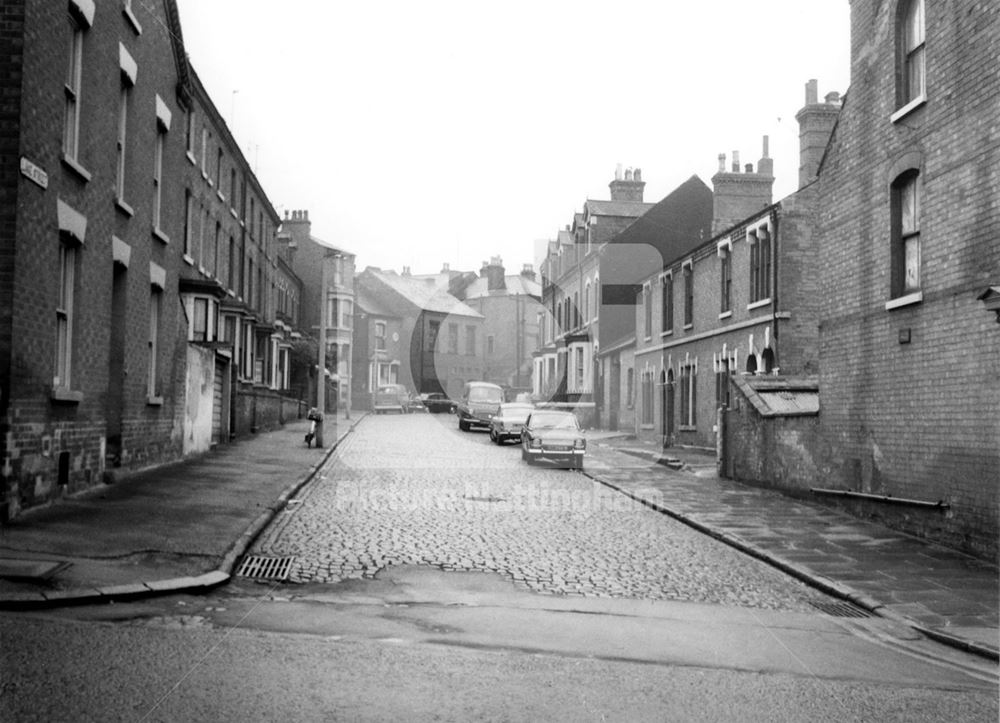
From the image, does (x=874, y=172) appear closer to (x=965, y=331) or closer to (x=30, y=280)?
(x=965, y=331)

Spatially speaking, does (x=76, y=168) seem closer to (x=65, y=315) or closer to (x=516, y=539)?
(x=65, y=315)

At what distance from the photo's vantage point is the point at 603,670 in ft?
21.0

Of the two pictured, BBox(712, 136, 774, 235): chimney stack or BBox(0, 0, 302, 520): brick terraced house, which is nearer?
BBox(0, 0, 302, 520): brick terraced house

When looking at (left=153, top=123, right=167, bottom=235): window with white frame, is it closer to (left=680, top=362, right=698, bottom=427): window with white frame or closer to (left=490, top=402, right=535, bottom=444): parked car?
(left=490, top=402, right=535, bottom=444): parked car

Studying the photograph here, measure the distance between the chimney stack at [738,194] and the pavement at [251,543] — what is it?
16656mm

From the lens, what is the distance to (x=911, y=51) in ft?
46.3

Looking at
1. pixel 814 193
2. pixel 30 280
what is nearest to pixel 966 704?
pixel 30 280

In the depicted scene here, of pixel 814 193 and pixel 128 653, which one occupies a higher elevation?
pixel 814 193

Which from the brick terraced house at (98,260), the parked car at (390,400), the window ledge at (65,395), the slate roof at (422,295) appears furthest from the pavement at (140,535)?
the slate roof at (422,295)

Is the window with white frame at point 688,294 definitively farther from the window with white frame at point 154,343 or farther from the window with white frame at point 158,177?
the window with white frame at point 154,343

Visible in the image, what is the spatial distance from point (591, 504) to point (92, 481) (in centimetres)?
803

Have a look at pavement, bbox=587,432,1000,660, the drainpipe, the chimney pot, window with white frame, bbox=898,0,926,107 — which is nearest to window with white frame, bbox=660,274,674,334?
the chimney pot

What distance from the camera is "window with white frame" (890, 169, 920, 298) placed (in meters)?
13.9

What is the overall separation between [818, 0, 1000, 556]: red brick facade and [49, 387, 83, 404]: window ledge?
11392mm
